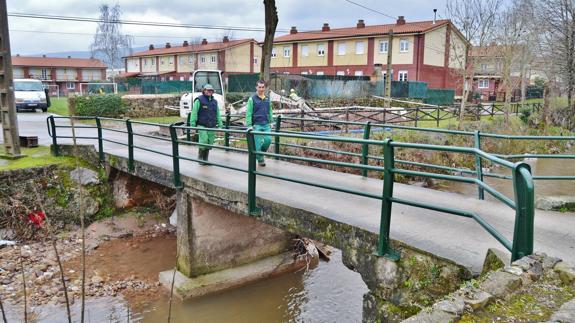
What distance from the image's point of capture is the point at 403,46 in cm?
4262

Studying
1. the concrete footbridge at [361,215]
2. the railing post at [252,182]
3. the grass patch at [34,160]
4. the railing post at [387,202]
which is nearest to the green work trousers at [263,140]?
the concrete footbridge at [361,215]

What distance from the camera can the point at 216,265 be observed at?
8.67 meters

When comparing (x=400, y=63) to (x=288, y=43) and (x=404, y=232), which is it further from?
(x=404, y=232)

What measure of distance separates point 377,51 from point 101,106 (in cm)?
2729

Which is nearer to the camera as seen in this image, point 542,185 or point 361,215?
point 361,215

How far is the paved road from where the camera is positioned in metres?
4.48

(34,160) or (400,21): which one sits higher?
(400,21)

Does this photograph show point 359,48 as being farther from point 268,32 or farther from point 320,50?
point 268,32

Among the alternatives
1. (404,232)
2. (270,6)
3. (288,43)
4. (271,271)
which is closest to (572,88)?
(270,6)

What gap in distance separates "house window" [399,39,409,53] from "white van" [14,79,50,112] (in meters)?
29.2

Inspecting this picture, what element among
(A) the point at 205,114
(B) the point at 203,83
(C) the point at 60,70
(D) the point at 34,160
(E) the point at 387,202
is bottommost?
(D) the point at 34,160

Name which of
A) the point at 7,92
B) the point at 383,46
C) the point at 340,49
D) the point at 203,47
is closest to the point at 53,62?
the point at 203,47

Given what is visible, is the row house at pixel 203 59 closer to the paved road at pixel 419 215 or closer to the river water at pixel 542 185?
the river water at pixel 542 185

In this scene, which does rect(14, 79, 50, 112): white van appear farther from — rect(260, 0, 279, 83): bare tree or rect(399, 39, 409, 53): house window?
rect(399, 39, 409, 53): house window
